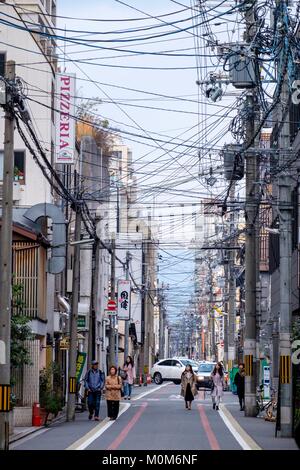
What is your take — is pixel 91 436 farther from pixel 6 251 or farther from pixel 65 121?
pixel 65 121

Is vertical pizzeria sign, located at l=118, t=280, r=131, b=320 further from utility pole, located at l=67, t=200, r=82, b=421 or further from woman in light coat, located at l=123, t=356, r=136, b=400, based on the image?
utility pole, located at l=67, t=200, r=82, b=421

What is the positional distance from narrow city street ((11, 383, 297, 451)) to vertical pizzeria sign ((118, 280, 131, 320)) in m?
32.1

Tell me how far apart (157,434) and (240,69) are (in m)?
10.3

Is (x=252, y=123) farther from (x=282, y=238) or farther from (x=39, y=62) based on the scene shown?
(x=39, y=62)

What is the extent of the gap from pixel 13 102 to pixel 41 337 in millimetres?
16104

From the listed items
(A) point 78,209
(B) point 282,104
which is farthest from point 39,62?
(B) point 282,104

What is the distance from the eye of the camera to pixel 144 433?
1222 inches

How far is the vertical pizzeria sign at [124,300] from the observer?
7594 cm

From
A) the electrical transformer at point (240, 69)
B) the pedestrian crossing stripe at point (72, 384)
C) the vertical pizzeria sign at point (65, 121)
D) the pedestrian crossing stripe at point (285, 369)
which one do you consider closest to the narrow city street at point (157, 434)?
the pedestrian crossing stripe at point (72, 384)

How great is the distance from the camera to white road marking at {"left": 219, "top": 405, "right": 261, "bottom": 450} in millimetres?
27156

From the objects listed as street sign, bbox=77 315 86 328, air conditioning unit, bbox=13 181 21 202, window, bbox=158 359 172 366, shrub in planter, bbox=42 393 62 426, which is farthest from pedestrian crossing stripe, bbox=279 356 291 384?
window, bbox=158 359 172 366

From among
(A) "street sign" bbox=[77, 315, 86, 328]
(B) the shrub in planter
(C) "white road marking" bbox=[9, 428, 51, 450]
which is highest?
(A) "street sign" bbox=[77, 315, 86, 328]

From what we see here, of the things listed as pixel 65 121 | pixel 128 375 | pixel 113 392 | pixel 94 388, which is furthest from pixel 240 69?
pixel 128 375

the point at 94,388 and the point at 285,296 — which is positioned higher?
the point at 285,296
